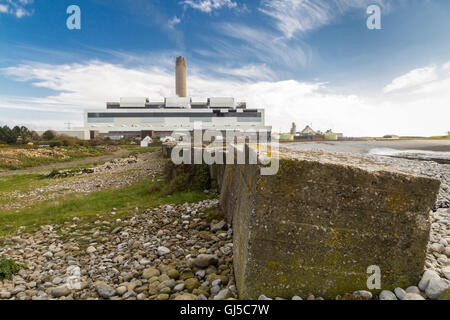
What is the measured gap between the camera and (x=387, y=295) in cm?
223

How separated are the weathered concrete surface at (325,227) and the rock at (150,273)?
1425 millimetres

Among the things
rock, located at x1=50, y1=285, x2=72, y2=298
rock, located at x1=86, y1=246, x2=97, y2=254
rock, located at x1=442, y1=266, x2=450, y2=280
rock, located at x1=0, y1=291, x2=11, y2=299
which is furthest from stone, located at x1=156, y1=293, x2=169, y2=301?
rock, located at x1=442, y1=266, x2=450, y2=280

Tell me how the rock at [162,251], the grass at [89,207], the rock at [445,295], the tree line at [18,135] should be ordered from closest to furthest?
the rock at [445,295] < the rock at [162,251] < the grass at [89,207] < the tree line at [18,135]

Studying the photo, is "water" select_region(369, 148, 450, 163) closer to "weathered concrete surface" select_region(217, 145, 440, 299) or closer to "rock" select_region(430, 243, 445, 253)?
"rock" select_region(430, 243, 445, 253)

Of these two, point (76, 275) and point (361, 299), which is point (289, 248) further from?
point (76, 275)

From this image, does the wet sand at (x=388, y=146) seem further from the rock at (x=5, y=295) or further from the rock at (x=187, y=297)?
A: the rock at (x=5, y=295)

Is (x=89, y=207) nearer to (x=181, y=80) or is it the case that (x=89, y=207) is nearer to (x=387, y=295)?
(x=387, y=295)

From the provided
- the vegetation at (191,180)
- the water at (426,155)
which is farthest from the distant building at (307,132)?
the vegetation at (191,180)

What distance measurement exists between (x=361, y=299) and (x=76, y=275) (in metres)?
3.69

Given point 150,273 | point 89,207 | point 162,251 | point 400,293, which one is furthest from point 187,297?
point 89,207

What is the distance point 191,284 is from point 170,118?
2536 inches

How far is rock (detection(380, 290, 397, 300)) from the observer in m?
2.21

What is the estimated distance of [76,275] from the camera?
11.1 feet

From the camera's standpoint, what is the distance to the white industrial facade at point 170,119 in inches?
2454
